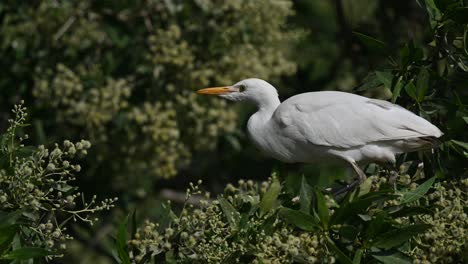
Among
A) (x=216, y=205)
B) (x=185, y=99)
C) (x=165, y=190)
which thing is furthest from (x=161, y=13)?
(x=216, y=205)

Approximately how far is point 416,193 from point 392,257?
302mm

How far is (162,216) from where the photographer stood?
341cm

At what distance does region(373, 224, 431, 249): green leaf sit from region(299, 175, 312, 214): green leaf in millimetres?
248

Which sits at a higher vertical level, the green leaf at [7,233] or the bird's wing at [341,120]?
the green leaf at [7,233]

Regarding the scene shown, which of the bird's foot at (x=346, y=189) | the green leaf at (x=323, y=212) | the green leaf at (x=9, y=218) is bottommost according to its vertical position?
the bird's foot at (x=346, y=189)

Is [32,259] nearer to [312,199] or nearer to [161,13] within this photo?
[312,199]

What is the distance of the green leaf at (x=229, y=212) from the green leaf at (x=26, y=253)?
0.67m

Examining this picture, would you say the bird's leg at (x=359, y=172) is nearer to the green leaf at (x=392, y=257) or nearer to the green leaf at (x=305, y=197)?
the green leaf at (x=305, y=197)

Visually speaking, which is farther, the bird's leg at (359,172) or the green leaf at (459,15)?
the bird's leg at (359,172)

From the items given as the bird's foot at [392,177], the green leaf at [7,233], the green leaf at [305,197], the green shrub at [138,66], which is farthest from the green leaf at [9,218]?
the green shrub at [138,66]

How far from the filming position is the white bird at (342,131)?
3.71m

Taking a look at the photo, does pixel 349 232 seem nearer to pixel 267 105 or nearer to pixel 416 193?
pixel 416 193

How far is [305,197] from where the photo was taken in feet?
10.3

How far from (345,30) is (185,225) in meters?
3.98
